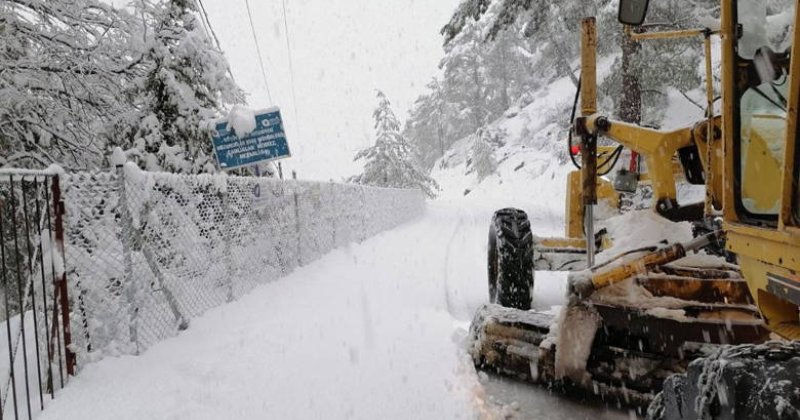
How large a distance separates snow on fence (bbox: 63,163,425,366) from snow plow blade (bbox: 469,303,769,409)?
328 cm

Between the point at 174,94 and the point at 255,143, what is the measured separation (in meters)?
1.73

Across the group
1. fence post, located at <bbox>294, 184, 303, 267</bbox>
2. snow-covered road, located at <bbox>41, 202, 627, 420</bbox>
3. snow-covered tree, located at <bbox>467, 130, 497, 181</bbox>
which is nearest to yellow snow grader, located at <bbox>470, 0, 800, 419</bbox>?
snow-covered road, located at <bbox>41, 202, 627, 420</bbox>

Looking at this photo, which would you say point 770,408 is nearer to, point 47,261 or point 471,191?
point 47,261

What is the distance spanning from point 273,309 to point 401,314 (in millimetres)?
1723

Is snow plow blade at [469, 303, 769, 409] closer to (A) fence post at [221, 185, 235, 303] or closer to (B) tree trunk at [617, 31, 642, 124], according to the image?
(A) fence post at [221, 185, 235, 303]

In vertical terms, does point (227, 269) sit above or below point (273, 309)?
above

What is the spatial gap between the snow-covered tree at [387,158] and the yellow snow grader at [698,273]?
33.6 m

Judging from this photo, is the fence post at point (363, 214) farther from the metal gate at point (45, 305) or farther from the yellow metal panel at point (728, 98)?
the yellow metal panel at point (728, 98)

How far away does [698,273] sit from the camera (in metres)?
2.96

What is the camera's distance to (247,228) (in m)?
7.26

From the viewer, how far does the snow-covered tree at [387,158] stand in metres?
38.3

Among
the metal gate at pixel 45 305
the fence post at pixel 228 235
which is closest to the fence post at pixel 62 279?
the metal gate at pixel 45 305

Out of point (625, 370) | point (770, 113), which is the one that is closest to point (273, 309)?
point (625, 370)

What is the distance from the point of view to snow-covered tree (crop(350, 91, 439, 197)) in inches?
1510
